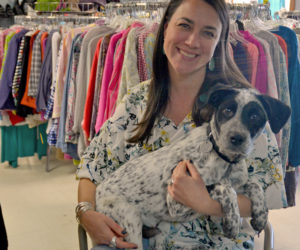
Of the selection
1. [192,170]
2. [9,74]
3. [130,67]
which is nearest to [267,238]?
[192,170]

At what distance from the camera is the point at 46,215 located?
6.31 ft

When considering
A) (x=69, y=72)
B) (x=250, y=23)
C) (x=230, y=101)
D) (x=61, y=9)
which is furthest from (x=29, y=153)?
(x=230, y=101)

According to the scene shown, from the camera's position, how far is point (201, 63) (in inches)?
32.4

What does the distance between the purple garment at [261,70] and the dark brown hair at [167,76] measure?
0.24 ft

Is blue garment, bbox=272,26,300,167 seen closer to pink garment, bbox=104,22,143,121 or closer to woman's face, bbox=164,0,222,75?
woman's face, bbox=164,0,222,75

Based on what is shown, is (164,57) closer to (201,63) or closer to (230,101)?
(201,63)

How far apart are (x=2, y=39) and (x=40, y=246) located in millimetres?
1702

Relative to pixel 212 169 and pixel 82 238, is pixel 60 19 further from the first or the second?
pixel 212 169

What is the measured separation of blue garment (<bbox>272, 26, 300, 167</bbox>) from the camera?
3.36ft

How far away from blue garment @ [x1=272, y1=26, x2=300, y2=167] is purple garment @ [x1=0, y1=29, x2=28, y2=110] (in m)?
1.76

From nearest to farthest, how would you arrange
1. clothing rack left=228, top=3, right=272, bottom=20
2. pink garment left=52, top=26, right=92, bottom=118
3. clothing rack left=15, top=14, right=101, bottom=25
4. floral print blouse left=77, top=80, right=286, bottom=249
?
floral print blouse left=77, top=80, right=286, bottom=249, clothing rack left=228, top=3, right=272, bottom=20, pink garment left=52, top=26, right=92, bottom=118, clothing rack left=15, top=14, right=101, bottom=25

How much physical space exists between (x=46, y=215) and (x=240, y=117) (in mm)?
1494

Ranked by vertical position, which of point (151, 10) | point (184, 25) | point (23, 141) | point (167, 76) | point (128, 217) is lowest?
point (23, 141)

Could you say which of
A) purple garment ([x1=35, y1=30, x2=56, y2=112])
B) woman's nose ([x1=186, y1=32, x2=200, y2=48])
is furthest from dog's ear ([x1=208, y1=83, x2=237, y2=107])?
purple garment ([x1=35, y1=30, x2=56, y2=112])
